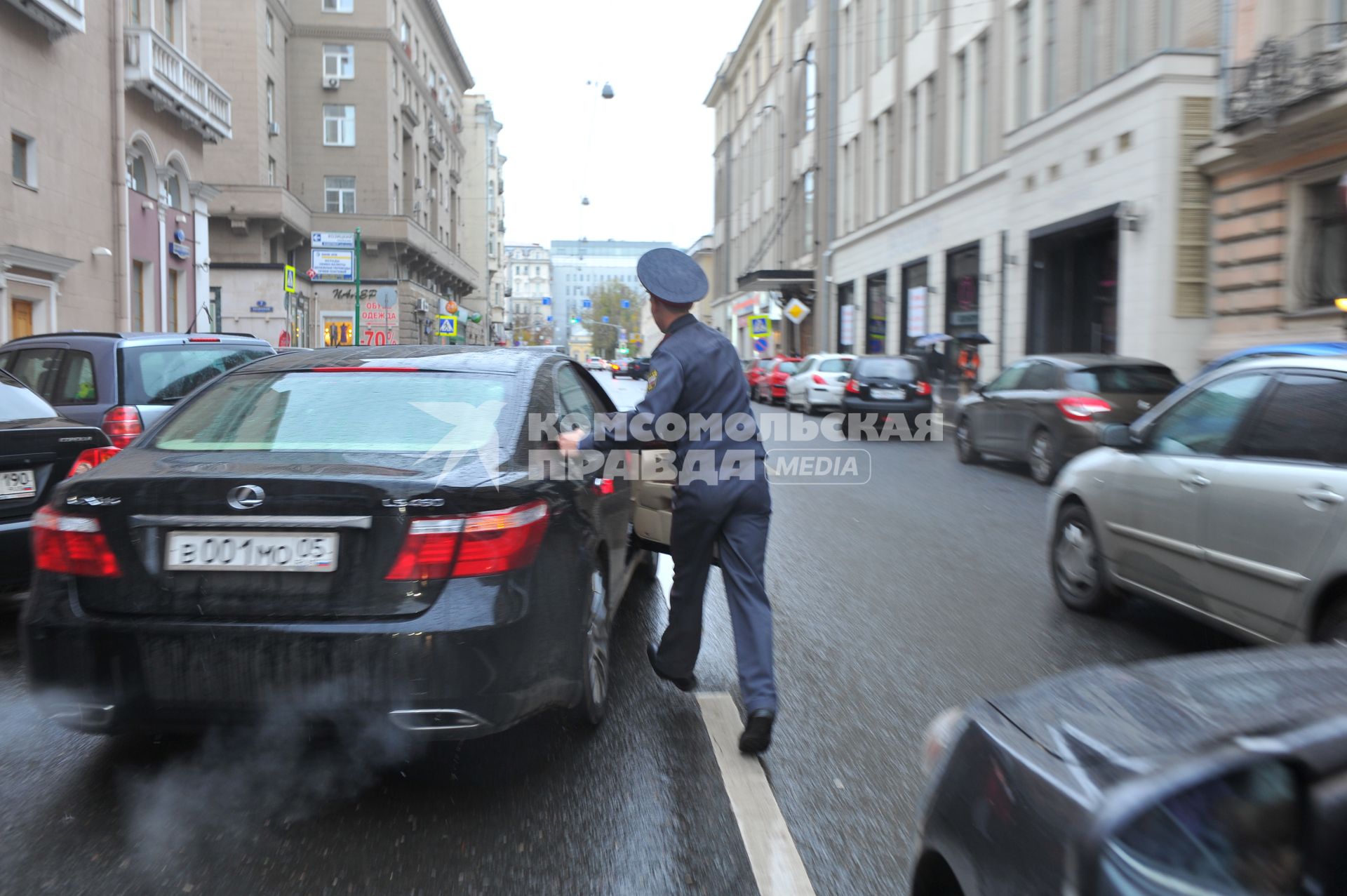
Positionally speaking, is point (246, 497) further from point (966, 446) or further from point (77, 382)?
point (966, 446)

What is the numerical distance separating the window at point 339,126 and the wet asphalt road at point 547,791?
4784 centimetres

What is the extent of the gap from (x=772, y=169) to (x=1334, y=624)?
177ft

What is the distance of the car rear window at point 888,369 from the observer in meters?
19.8

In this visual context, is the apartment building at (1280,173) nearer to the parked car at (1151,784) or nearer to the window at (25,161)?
the parked car at (1151,784)

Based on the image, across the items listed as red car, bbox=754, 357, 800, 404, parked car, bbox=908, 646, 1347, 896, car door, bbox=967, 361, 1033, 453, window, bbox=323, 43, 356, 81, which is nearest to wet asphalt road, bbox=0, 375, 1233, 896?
parked car, bbox=908, 646, 1347, 896

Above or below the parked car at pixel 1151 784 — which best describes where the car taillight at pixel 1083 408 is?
above

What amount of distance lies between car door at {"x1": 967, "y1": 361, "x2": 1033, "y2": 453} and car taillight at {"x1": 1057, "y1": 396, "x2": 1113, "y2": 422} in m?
1.46

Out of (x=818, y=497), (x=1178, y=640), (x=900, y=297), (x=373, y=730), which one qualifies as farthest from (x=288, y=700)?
(x=900, y=297)

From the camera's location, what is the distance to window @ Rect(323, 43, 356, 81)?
4862cm

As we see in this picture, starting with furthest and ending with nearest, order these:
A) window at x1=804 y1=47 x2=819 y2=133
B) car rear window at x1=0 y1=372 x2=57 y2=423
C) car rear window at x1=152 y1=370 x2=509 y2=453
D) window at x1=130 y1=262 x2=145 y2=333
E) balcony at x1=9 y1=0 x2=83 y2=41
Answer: window at x1=804 y1=47 x2=819 y2=133
window at x1=130 y1=262 x2=145 y2=333
balcony at x1=9 y1=0 x2=83 y2=41
car rear window at x1=0 y1=372 x2=57 y2=423
car rear window at x1=152 y1=370 x2=509 y2=453

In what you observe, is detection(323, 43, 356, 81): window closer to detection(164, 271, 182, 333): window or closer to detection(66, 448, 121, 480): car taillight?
detection(164, 271, 182, 333): window

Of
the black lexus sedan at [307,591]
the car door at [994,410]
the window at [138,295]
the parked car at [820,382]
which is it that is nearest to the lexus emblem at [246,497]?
the black lexus sedan at [307,591]

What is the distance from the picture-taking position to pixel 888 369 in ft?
65.4

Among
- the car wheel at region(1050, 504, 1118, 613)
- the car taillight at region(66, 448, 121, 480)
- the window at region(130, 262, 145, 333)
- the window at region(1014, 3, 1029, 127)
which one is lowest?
the car wheel at region(1050, 504, 1118, 613)
